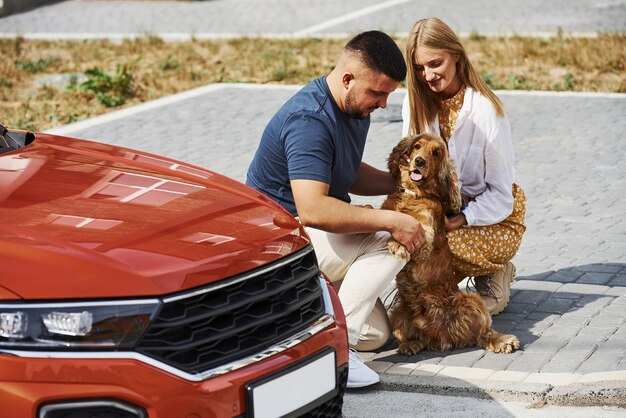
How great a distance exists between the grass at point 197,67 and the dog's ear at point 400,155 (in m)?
7.25

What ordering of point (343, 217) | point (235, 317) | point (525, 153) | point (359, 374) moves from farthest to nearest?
1. point (525, 153)
2. point (359, 374)
3. point (343, 217)
4. point (235, 317)

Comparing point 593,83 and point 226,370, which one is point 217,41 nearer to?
point 593,83

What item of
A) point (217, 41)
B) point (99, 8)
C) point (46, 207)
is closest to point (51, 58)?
point (217, 41)

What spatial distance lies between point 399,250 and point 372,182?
0.74 metres

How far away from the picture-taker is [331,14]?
1978 cm

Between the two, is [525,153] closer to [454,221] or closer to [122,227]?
[454,221]

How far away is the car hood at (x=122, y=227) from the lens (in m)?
3.32

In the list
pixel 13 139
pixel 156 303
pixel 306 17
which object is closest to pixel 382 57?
pixel 13 139

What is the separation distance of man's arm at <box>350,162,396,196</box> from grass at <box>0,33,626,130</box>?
692 cm

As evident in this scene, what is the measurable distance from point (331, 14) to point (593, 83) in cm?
787

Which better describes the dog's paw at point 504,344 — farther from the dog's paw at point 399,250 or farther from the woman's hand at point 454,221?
the dog's paw at point 399,250

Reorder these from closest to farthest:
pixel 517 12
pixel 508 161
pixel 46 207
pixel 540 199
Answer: pixel 46 207 → pixel 508 161 → pixel 540 199 → pixel 517 12

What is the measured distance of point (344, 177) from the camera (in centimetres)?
533

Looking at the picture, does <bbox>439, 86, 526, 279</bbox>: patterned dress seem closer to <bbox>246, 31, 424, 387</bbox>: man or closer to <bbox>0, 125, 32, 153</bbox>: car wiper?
<bbox>246, 31, 424, 387</bbox>: man
